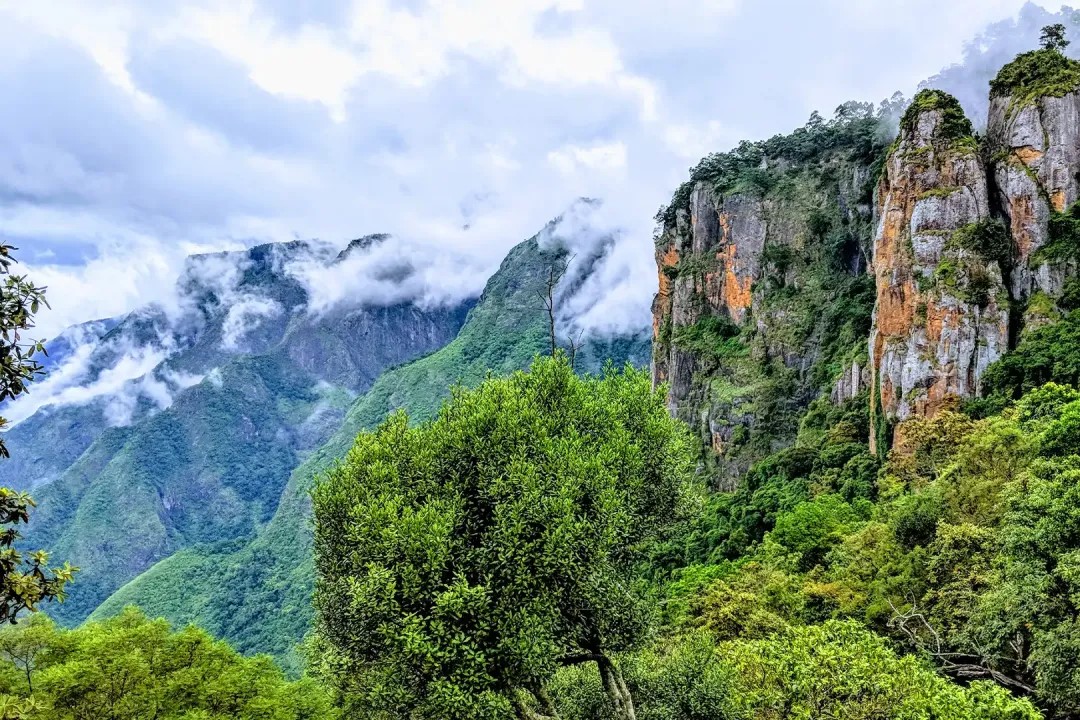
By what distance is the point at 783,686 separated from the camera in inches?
494

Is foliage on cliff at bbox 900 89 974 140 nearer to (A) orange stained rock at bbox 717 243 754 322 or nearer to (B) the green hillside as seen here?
(B) the green hillside

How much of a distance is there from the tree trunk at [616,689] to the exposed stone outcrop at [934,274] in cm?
3394

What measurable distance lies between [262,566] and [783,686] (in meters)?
128

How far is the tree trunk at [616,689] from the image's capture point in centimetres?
1374

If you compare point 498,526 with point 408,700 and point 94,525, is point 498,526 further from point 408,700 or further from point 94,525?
point 94,525

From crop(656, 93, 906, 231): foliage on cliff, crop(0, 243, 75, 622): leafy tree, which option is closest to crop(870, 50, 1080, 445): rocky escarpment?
crop(656, 93, 906, 231): foliage on cliff

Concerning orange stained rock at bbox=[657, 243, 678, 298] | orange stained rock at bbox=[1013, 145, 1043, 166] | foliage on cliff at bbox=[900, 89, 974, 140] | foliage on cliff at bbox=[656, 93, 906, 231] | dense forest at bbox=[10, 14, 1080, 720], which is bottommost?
dense forest at bbox=[10, 14, 1080, 720]

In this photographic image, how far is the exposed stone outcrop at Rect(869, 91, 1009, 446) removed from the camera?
129 ft

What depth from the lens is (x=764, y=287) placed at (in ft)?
243

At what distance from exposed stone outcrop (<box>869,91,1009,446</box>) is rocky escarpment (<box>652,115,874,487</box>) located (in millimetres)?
11068

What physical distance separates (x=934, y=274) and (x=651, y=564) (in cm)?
2984

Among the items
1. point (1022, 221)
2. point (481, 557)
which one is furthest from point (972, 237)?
point (481, 557)

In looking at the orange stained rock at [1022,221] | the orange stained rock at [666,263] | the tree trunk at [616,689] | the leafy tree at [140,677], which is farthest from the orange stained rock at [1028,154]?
the leafy tree at [140,677]

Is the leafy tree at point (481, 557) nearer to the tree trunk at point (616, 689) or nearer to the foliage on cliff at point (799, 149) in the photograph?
the tree trunk at point (616, 689)
